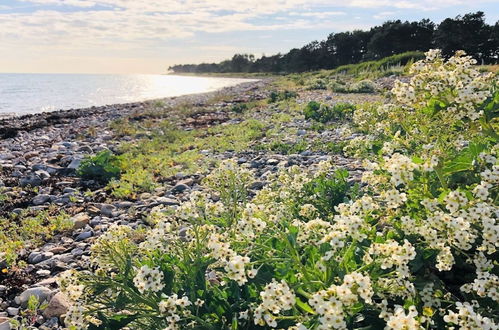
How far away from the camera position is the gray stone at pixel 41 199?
28.0 feet

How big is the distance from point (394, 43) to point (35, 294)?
82112 mm

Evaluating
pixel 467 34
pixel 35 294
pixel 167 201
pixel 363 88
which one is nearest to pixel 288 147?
pixel 167 201

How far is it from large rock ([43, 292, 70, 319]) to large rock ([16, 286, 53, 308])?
0.30 m

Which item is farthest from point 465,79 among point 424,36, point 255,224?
point 424,36

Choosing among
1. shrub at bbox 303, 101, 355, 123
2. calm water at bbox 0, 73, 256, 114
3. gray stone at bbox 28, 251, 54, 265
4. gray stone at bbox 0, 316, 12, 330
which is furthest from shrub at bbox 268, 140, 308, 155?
calm water at bbox 0, 73, 256, 114

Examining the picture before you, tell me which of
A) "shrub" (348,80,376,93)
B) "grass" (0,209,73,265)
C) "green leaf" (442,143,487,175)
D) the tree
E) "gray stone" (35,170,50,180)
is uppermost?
the tree

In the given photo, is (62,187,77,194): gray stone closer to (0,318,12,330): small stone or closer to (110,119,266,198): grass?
(110,119,266,198): grass

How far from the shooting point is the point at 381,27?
275 feet

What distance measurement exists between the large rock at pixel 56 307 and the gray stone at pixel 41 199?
14.3 feet

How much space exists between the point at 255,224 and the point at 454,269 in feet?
5.38

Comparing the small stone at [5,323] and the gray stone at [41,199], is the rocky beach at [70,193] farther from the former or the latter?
the small stone at [5,323]

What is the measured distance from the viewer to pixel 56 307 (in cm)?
467

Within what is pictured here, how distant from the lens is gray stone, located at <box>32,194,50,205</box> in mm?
8531

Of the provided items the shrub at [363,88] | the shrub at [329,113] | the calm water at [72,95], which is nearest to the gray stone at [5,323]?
the shrub at [329,113]
